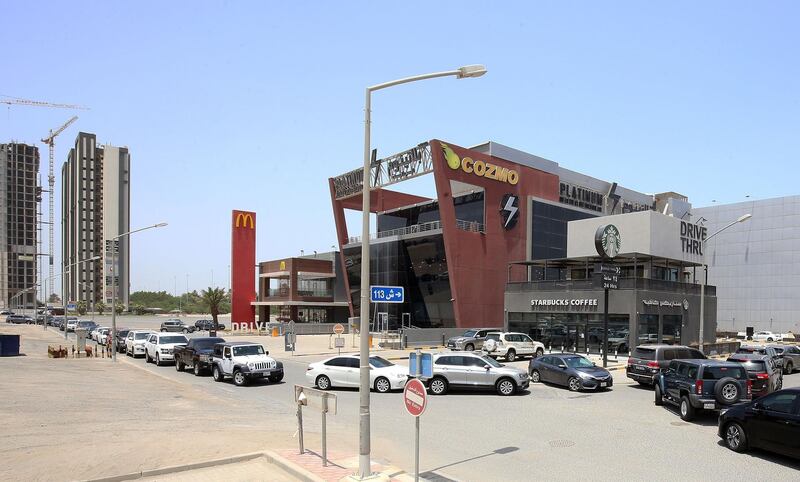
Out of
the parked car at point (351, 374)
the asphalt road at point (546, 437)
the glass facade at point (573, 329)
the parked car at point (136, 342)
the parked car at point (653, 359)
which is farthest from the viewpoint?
the glass facade at point (573, 329)

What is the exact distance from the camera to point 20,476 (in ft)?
30.6

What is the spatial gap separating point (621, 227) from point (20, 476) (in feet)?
140

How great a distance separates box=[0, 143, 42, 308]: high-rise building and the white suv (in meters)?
156

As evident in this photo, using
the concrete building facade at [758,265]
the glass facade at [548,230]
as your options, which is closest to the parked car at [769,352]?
the glass facade at [548,230]

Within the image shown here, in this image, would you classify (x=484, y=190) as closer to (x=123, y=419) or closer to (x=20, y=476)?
(x=123, y=419)

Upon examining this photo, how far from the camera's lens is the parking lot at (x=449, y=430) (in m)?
10.8

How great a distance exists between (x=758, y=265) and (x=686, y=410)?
249ft

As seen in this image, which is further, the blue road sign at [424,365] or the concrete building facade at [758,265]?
the concrete building facade at [758,265]

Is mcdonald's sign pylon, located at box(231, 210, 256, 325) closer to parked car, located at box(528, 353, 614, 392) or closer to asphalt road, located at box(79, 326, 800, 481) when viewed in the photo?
asphalt road, located at box(79, 326, 800, 481)

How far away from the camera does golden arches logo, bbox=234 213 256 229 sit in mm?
71312

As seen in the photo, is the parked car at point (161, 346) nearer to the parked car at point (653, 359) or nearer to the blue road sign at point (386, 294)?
the blue road sign at point (386, 294)

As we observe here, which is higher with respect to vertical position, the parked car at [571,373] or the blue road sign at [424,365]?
the blue road sign at [424,365]

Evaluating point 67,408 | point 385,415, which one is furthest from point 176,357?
point 385,415

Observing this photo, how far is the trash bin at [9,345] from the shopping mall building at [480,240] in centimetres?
3017
